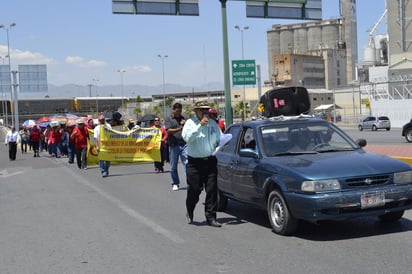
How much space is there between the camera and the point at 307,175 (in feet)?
22.5

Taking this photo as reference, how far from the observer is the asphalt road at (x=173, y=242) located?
20.0ft

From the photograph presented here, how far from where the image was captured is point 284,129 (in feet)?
27.2

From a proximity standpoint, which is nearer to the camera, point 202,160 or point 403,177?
point 403,177

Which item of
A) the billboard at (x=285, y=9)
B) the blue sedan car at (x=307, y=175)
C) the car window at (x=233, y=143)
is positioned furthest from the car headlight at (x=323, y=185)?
the billboard at (x=285, y=9)

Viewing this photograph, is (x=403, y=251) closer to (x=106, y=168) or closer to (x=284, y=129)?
(x=284, y=129)

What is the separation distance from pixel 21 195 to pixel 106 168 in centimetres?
407

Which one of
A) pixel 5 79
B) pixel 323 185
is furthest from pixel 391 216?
pixel 5 79

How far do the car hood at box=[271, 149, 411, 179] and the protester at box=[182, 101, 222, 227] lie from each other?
3.35 feet

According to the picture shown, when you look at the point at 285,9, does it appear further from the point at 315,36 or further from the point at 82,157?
the point at 315,36

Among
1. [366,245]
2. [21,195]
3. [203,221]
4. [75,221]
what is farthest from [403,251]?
[21,195]

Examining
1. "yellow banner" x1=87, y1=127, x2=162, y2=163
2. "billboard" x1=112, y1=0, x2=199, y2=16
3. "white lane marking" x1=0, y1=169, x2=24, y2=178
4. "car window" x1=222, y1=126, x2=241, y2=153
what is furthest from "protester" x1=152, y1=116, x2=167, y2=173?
"car window" x1=222, y1=126, x2=241, y2=153

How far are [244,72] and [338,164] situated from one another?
877 inches

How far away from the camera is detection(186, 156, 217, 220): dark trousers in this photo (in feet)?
27.0

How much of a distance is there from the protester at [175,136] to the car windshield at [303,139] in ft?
12.5
